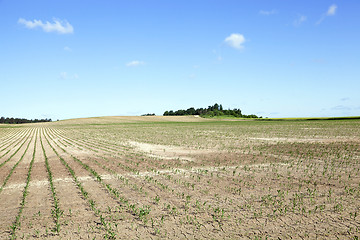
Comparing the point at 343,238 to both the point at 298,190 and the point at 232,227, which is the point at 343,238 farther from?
the point at 298,190

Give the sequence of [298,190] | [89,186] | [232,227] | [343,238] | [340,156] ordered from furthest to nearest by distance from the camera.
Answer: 1. [340,156]
2. [89,186]
3. [298,190]
4. [232,227]
5. [343,238]

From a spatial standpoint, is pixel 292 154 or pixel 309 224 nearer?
pixel 309 224

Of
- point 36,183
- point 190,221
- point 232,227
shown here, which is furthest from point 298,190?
point 36,183

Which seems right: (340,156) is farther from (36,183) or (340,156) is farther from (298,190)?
(36,183)

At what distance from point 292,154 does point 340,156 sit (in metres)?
3.40

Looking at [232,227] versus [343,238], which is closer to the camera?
[343,238]

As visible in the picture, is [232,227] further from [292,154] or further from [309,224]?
[292,154]

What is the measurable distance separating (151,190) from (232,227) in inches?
188

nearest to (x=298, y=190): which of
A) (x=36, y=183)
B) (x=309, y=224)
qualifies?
(x=309, y=224)

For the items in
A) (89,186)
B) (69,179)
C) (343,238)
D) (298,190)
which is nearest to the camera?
(343,238)

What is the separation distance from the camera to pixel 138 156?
2108cm

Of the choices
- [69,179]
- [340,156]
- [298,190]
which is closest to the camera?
[298,190]

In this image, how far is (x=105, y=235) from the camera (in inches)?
285

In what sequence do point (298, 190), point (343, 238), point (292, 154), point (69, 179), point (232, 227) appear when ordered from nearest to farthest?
point (343, 238) < point (232, 227) < point (298, 190) < point (69, 179) < point (292, 154)
